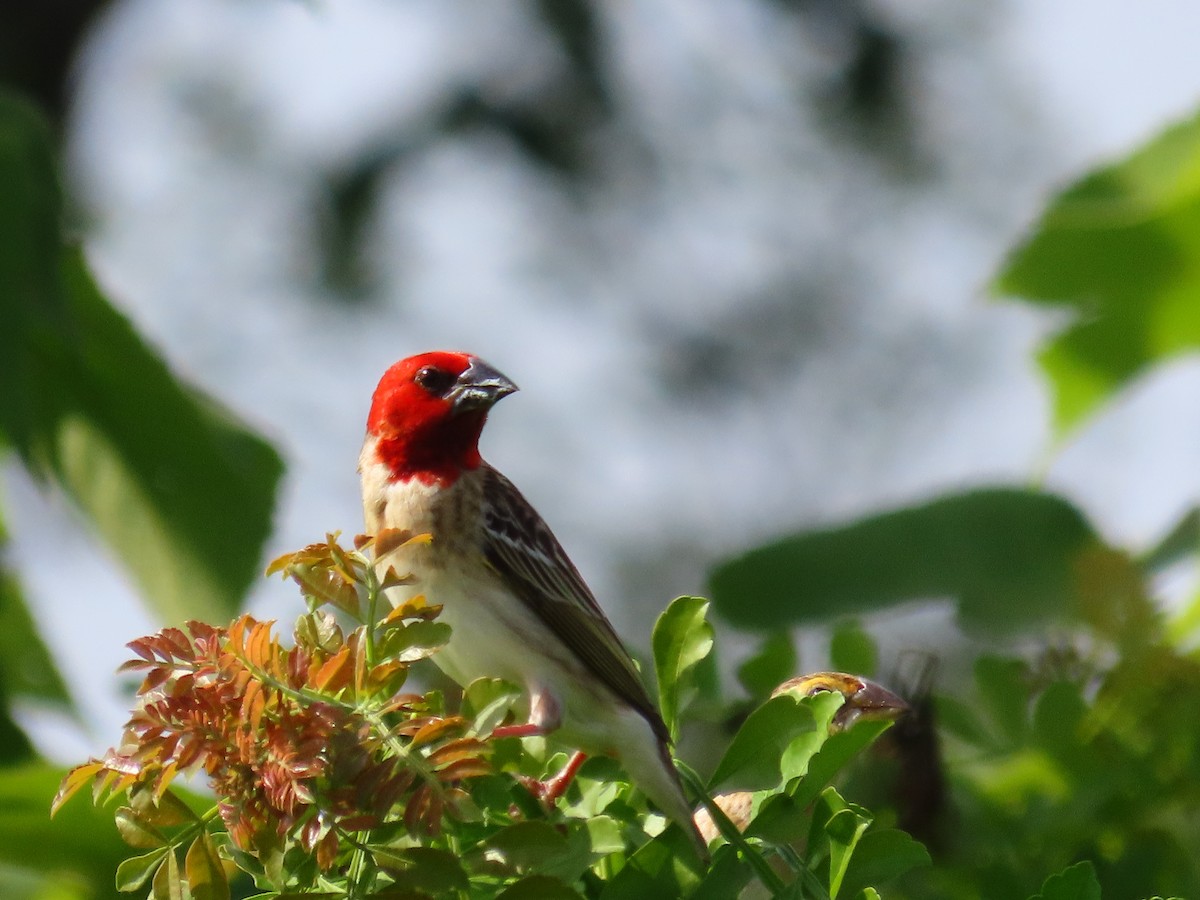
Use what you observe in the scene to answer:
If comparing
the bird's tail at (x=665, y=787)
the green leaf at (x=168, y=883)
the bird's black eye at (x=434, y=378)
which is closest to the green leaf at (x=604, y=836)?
the bird's tail at (x=665, y=787)

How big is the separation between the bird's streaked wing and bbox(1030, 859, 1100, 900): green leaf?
1261 mm

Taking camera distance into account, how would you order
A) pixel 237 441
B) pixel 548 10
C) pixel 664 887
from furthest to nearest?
pixel 548 10 → pixel 237 441 → pixel 664 887

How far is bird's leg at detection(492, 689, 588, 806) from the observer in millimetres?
Result: 2596

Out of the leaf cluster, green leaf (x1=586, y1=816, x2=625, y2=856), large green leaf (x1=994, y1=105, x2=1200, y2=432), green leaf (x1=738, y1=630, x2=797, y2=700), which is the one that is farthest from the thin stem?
large green leaf (x1=994, y1=105, x2=1200, y2=432)

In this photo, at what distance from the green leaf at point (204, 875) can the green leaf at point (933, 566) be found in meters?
1.91

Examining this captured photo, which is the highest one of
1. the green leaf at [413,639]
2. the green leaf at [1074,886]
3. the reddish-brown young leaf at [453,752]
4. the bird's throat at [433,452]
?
the bird's throat at [433,452]

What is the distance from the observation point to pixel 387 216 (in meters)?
15.9

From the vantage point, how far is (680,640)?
2604 mm

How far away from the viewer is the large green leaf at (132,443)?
12.8ft

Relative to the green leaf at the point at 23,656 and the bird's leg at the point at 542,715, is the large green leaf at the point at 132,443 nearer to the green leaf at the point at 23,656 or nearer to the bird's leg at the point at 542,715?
the green leaf at the point at 23,656

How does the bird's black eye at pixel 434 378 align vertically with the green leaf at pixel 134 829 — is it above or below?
above

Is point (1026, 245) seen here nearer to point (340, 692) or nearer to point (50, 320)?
point (50, 320)

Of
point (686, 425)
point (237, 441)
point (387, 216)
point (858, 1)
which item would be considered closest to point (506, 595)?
point (237, 441)

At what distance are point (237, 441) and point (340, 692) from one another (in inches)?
85.2
